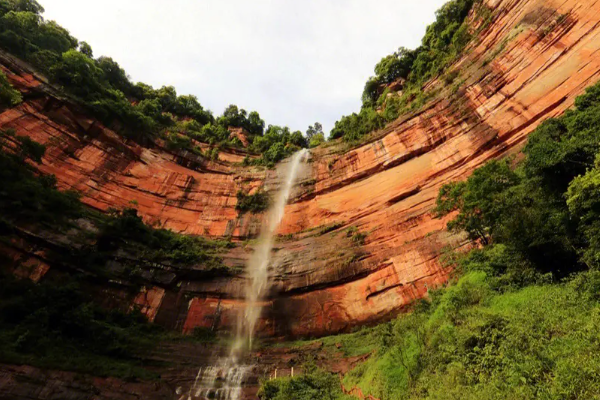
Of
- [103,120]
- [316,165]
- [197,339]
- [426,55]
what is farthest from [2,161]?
[426,55]

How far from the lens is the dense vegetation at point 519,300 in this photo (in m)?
6.10

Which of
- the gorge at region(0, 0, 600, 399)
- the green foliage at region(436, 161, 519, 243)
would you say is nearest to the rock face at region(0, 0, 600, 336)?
the gorge at region(0, 0, 600, 399)

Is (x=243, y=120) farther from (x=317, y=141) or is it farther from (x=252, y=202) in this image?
(x=252, y=202)

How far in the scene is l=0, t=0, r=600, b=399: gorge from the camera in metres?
13.1

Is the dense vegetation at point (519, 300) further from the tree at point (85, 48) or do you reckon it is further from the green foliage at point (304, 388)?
the tree at point (85, 48)

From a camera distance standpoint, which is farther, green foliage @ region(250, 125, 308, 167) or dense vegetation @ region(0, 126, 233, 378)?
green foliage @ region(250, 125, 308, 167)

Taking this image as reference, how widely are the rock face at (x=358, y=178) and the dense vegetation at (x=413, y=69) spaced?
1712 mm

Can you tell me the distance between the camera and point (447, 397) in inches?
262

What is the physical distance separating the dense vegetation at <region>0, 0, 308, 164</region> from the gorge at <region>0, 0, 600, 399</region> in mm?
994

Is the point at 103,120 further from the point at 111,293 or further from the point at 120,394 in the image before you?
the point at 120,394

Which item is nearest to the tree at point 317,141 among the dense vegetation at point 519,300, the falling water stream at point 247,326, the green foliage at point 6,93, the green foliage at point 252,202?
the falling water stream at point 247,326

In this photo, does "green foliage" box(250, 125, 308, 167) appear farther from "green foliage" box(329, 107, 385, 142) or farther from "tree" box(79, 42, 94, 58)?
"tree" box(79, 42, 94, 58)

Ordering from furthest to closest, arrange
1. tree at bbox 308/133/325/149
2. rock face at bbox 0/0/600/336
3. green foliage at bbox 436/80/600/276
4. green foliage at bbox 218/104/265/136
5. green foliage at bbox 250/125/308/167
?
green foliage at bbox 218/104/265/136 < tree at bbox 308/133/325/149 < green foliage at bbox 250/125/308/167 < rock face at bbox 0/0/600/336 < green foliage at bbox 436/80/600/276

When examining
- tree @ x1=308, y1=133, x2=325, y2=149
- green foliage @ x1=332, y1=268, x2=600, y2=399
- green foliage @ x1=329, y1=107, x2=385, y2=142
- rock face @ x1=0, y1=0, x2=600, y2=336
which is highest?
tree @ x1=308, y1=133, x2=325, y2=149
